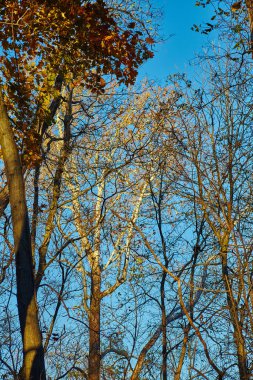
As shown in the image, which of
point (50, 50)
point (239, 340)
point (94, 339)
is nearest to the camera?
point (239, 340)

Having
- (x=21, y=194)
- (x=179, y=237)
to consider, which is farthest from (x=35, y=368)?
(x=179, y=237)

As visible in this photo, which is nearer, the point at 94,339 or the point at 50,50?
the point at 50,50

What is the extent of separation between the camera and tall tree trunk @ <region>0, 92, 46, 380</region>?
5.07 metres

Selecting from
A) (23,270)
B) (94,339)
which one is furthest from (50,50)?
(94,339)

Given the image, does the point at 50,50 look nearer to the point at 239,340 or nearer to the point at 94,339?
the point at 239,340

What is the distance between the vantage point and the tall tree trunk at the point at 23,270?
5074 millimetres

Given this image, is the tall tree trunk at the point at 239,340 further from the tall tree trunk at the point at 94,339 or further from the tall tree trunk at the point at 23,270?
the tall tree trunk at the point at 94,339

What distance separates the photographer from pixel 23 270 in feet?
17.5

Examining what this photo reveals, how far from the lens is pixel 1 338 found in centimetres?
888

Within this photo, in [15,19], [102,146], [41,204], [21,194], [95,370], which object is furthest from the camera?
[95,370]

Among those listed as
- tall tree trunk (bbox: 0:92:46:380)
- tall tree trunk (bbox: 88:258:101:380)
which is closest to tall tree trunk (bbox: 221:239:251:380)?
tall tree trunk (bbox: 0:92:46:380)

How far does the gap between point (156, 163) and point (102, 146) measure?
3288mm

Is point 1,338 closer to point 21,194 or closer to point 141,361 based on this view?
point 141,361

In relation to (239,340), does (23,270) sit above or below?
above
